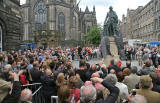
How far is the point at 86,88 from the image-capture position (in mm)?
3084

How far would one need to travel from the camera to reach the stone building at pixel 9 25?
626 inches

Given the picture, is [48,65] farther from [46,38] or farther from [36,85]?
[46,38]

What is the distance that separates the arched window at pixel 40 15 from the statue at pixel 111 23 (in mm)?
36797

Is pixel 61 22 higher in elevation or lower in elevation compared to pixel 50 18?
lower

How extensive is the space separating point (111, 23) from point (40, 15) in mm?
38575

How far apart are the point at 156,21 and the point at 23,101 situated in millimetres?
45436

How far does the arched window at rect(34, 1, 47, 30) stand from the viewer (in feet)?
160

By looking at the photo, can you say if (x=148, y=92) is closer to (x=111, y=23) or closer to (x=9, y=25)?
(x=111, y=23)

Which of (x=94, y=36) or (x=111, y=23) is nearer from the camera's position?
(x=111, y=23)

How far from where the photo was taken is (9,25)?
16891 mm

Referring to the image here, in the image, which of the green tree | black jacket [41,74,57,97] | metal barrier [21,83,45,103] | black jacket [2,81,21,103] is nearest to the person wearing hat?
black jacket [2,81,21,103]

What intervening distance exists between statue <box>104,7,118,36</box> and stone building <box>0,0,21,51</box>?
9.22 metres

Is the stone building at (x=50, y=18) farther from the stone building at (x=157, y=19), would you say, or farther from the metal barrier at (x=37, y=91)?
the metal barrier at (x=37, y=91)

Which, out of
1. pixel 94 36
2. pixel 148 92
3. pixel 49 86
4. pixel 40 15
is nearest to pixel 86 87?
pixel 148 92
